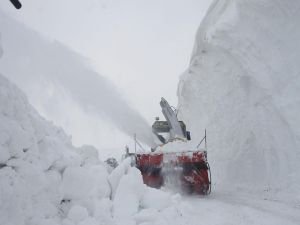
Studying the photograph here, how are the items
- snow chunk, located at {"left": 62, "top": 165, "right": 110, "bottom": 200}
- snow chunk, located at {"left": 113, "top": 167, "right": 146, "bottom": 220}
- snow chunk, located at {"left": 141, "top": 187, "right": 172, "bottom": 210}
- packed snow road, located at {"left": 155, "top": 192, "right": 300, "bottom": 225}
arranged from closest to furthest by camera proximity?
snow chunk, located at {"left": 62, "top": 165, "right": 110, "bottom": 200} < snow chunk, located at {"left": 113, "top": 167, "right": 146, "bottom": 220} < packed snow road, located at {"left": 155, "top": 192, "right": 300, "bottom": 225} < snow chunk, located at {"left": 141, "top": 187, "right": 172, "bottom": 210}

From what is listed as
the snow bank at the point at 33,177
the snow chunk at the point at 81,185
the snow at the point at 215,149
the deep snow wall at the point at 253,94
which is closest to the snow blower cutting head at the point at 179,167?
the snow at the point at 215,149

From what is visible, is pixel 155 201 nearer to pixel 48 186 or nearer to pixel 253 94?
pixel 48 186

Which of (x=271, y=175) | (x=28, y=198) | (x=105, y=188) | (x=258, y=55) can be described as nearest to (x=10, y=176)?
(x=28, y=198)

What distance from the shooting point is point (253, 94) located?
1394 cm

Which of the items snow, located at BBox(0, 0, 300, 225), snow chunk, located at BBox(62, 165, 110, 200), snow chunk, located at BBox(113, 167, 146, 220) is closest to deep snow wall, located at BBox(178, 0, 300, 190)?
snow, located at BBox(0, 0, 300, 225)

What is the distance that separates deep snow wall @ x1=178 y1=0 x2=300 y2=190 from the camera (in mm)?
11766

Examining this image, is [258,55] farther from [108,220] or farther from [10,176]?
[10,176]

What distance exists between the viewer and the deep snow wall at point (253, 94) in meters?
11.8

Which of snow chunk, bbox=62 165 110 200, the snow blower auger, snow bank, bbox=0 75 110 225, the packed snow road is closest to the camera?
snow bank, bbox=0 75 110 225

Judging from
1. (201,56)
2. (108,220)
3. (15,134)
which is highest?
(201,56)

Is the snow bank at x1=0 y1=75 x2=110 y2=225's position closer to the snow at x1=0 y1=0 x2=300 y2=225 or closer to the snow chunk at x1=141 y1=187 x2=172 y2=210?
the snow at x1=0 y1=0 x2=300 y2=225

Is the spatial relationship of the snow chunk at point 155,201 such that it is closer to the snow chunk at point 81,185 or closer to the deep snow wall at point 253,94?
the snow chunk at point 81,185

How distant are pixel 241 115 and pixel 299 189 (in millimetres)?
5537

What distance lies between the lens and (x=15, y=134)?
4191 millimetres
